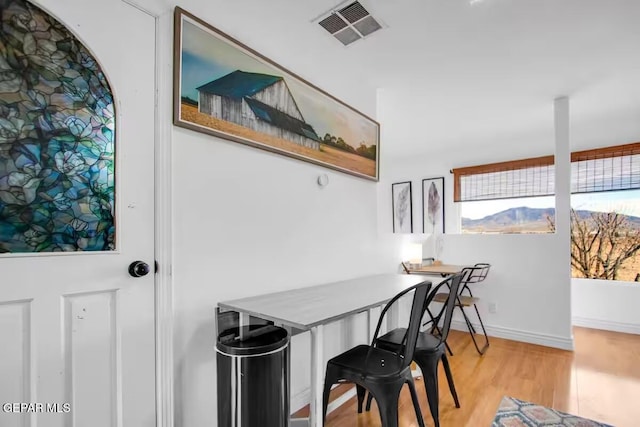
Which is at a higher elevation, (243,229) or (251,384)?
(243,229)

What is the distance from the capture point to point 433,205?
544 centimetres

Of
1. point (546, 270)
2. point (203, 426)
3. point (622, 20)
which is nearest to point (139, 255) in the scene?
point (203, 426)

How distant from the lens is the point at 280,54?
209 centimetres

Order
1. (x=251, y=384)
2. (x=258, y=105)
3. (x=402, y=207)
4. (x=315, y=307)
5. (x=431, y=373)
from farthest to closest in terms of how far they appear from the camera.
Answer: (x=402, y=207), (x=258, y=105), (x=431, y=373), (x=315, y=307), (x=251, y=384)

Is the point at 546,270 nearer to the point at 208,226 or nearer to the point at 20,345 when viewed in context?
the point at 208,226

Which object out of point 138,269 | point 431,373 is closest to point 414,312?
point 431,373

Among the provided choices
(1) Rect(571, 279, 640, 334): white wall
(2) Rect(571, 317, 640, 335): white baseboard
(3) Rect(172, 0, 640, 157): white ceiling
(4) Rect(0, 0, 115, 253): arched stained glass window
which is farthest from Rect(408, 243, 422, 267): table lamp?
(4) Rect(0, 0, 115, 253): arched stained glass window

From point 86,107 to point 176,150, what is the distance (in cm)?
37

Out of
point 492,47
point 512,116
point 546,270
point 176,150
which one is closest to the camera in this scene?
point 176,150

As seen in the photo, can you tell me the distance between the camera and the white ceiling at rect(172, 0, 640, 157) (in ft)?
6.35

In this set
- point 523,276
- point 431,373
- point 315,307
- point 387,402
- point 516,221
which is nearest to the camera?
point 387,402

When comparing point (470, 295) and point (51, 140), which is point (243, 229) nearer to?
point (51, 140)

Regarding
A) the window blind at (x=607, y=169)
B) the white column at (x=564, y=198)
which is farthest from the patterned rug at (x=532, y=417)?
the window blind at (x=607, y=169)

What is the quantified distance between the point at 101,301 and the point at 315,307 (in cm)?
92
